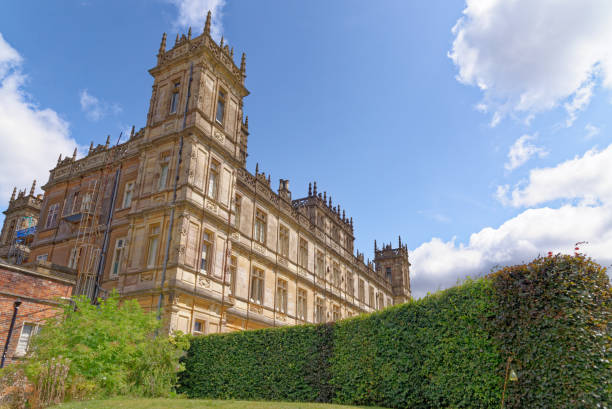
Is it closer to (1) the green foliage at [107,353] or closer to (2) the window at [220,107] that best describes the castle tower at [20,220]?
(2) the window at [220,107]

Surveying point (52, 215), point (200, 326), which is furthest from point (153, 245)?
point (52, 215)

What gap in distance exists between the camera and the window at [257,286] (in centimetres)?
2520

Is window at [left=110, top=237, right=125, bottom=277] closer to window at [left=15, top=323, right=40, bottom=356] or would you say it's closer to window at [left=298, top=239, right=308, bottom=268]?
window at [left=15, top=323, right=40, bottom=356]

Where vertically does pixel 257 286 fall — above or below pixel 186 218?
below

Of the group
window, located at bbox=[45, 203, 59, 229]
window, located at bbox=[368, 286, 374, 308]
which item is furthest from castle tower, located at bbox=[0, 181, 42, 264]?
window, located at bbox=[368, 286, 374, 308]

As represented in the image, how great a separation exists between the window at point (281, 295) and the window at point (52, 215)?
47.6 feet

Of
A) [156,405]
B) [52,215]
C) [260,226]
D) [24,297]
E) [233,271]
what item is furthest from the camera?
[260,226]

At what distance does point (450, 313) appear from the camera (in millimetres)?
10922

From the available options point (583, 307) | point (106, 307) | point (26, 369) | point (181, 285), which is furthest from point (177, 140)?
point (583, 307)

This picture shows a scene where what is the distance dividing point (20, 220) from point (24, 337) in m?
26.5

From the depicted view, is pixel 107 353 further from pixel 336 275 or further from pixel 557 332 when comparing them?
pixel 336 275

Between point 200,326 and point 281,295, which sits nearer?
point 200,326

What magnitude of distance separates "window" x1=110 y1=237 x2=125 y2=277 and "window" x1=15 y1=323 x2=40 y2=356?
19.3 feet

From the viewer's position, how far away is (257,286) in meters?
25.5
